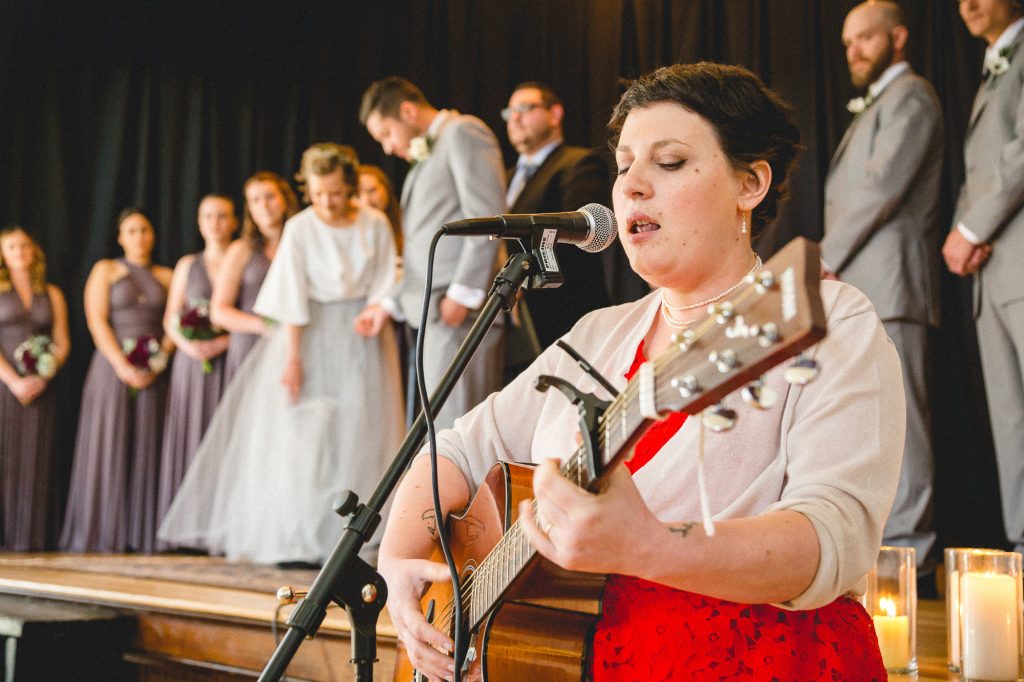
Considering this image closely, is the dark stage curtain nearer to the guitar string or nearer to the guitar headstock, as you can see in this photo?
the guitar string

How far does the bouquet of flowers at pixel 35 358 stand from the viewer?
5.98m

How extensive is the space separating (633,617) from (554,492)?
43cm

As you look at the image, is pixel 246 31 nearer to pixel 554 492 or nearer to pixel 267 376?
pixel 267 376

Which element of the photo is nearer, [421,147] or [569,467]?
[569,467]

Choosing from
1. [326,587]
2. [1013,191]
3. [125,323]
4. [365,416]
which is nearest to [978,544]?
[1013,191]

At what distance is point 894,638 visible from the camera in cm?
213

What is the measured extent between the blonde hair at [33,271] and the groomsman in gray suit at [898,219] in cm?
→ 473

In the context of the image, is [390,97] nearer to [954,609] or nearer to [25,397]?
[954,609]

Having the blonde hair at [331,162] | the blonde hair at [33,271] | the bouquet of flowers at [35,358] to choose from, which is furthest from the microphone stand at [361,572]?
the blonde hair at [33,271]

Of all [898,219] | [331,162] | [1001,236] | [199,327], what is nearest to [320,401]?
[331,162]

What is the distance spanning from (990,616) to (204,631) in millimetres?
2141

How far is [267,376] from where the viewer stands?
189 inches

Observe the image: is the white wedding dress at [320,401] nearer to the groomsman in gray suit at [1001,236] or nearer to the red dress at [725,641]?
the groomsman in gray suit at [1001,236]

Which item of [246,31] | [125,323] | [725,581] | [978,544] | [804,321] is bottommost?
[978,544]
